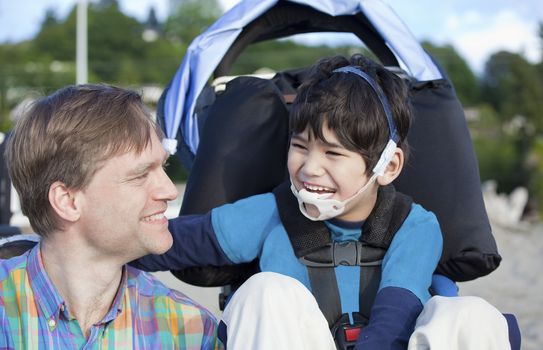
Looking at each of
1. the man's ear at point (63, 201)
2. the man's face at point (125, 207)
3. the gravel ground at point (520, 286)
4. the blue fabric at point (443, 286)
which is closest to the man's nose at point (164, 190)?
the man's face at point (125, 207)

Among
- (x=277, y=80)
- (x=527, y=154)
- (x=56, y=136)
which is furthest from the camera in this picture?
(x=527, y=154)

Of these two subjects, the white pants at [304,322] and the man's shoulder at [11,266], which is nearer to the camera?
the white pants at [304,322]

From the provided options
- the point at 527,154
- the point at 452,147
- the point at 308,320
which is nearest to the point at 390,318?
the point at 308,320

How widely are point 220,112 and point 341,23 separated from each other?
0.67 m

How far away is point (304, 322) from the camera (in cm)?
167

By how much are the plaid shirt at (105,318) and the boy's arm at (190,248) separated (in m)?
0.24

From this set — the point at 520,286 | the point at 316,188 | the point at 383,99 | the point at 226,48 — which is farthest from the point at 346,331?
the point at 520,286

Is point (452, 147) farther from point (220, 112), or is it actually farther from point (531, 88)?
point (531, 88)

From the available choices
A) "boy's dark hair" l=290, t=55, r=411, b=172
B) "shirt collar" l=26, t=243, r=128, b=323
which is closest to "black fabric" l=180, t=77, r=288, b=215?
"boy's dark hair" l=290, t=55, r=411, b=172

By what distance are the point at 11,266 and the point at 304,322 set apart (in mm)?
707

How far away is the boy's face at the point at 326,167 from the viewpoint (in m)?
2.06

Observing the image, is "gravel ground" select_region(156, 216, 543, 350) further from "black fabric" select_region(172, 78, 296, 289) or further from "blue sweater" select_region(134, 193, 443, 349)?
"blue sweater" select_region(134, 193, 443, 349)

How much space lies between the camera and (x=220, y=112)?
252 centimetres

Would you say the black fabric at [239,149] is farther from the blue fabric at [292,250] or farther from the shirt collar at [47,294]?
the shirt collar at [47,294]
